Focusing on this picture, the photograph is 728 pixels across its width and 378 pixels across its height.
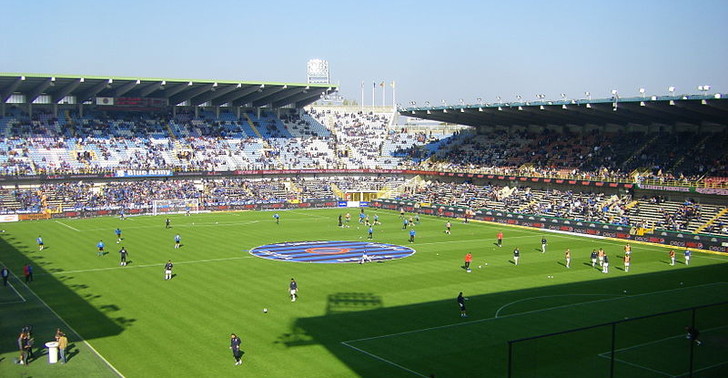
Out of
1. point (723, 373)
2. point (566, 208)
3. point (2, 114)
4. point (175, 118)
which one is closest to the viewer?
point (723, 373)

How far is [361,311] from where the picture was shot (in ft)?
104

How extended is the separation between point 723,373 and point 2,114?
82753 millimetres

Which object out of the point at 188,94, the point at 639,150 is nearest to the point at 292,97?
the point at 188,94

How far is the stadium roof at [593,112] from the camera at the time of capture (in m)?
61.5

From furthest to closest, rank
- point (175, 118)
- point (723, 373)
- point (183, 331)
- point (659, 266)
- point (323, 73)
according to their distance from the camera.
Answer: point (323, 73)
point (175, 118)
point (659, 266)
point (183, 331)
point (723, 373)

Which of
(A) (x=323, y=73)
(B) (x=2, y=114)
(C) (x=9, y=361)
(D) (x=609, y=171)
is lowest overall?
(C) (x=9, y=361)

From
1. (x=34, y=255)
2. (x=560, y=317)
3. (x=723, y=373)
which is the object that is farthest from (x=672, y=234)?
(x=34, y=255)

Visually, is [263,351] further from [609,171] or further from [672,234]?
[609,171]

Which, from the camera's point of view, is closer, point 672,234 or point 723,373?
point 723,373

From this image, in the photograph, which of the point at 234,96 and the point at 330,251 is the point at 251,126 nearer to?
the point at 234,96

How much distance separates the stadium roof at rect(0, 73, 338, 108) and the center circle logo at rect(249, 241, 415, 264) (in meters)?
39.0

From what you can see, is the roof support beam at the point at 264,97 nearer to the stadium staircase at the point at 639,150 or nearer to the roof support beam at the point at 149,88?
the roof support beam at the point at 149,88

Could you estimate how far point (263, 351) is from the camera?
25719 mm

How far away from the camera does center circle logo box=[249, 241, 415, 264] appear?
46.9m
